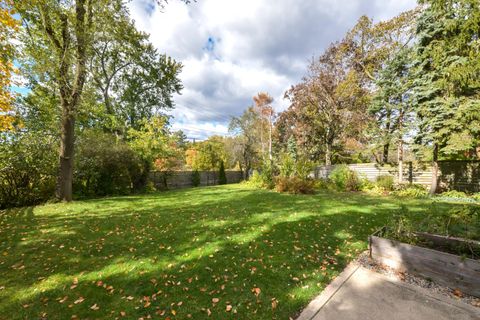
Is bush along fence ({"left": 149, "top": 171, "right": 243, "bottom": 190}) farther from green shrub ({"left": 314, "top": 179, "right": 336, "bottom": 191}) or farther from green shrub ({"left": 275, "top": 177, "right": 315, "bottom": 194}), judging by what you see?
green shrub ({"left": 314, "top": 179, "right": 336, "bottom": 191})

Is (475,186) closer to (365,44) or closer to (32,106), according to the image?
(365,44)

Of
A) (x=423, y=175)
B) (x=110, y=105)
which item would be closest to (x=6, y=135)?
(x=110, y=105)

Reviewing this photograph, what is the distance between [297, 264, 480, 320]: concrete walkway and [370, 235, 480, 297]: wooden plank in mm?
280

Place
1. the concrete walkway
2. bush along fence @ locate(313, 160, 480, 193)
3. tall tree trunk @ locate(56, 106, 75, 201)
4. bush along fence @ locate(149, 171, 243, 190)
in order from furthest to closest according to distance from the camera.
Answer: bush along fence @ locate(149, 171, 243, 190)
bush along fence @ locate(313, 160, 480, 193)
tall tree trunk @ locate(56, 106, 75, 201)
the concrete walkway

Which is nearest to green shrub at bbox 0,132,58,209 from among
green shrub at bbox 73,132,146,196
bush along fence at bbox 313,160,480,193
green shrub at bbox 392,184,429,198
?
green shrub at bbox 73,132,146,196

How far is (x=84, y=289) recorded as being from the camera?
256cm

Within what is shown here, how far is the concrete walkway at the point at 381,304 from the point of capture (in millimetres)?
2094

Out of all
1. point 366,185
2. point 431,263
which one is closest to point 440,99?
point 366,185

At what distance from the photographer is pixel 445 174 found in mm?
9797

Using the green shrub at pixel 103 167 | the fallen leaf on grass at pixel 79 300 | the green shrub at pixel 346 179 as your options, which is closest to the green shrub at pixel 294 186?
the green shrub at pixel 346 179

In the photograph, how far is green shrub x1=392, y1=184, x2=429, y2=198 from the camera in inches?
353

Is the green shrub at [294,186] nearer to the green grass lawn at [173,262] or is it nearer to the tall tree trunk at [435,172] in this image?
the green grass lawn at [173,262]

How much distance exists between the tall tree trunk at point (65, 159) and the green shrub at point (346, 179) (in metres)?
12.5

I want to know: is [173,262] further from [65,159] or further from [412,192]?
[412,192]
